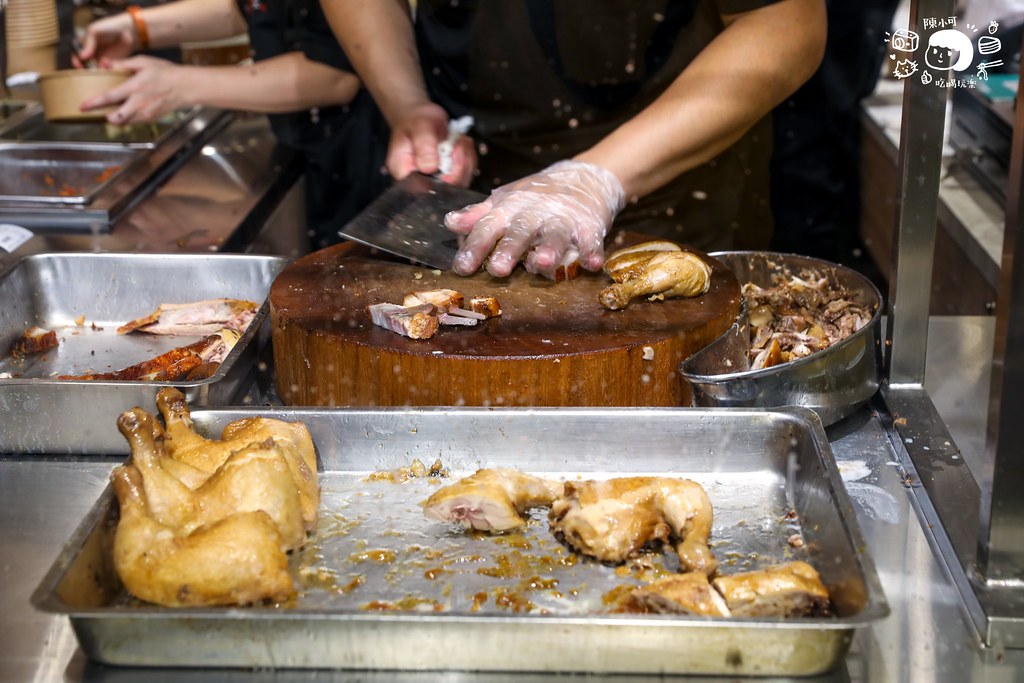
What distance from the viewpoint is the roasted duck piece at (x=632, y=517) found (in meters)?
1.25

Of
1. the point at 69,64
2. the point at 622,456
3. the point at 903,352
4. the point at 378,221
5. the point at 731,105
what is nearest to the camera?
the point at 622,456

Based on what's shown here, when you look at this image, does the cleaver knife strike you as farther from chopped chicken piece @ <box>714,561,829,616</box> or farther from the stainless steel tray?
the stainless steel tray

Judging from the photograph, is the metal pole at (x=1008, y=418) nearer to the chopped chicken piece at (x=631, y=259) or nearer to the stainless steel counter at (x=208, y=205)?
the chopped chicken piece at (x=631, y=259)

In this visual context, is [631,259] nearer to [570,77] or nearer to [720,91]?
[720,91]

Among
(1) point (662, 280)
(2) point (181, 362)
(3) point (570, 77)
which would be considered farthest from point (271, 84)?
(1) point (662, 280)

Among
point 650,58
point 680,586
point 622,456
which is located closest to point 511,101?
point 650,58

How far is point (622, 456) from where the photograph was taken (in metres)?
→ 1.47

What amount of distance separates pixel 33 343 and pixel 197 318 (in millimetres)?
282

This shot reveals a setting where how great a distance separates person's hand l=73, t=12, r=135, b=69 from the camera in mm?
3469

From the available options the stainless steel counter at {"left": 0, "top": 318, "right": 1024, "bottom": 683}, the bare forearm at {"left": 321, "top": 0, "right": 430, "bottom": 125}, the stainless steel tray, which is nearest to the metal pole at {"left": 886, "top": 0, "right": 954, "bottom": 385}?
the stainless steel counter at {"left": 0, "top": 318, "right": 1024, "bottom": 683}

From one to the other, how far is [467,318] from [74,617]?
69 centimetres

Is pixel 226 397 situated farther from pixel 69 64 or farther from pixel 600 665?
pixel 69 64

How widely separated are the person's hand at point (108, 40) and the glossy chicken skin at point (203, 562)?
2692 millimetres

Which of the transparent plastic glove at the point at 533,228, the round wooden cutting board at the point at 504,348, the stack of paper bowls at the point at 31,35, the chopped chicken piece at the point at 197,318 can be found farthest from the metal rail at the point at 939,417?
the stack of paper bowls at the point at 31,35
